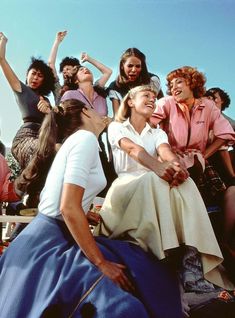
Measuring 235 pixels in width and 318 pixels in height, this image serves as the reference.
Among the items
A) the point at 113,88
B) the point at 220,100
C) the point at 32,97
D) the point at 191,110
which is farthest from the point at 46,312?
the point at 220,100

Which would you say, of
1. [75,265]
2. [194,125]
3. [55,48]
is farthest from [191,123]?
[55,48]

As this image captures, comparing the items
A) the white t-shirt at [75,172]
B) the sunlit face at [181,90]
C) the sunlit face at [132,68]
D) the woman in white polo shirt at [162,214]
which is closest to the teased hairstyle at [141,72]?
the sunlit face at [132,68]

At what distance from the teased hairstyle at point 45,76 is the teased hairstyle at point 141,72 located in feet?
2.61

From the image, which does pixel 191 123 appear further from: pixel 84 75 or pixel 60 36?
pixel 60 36

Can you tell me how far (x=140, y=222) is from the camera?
86.0 inches

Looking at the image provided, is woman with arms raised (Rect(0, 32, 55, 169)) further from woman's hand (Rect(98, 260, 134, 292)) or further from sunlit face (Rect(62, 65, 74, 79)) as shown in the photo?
woman's hand (Rect(98, 260, 134, 292))

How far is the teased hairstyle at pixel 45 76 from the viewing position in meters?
4.39

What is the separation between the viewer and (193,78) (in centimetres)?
365

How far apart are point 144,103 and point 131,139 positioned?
1.23 feet

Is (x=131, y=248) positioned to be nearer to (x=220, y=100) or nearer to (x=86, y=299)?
(x=86, y=299)

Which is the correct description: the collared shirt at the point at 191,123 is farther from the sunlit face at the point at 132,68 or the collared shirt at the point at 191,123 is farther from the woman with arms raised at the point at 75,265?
the woman with arms raised at the point at 75,265

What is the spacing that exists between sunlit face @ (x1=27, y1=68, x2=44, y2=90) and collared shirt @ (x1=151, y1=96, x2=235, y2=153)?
1.48 m

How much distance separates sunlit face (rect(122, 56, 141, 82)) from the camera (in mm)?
4133

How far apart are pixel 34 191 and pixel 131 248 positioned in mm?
1218
